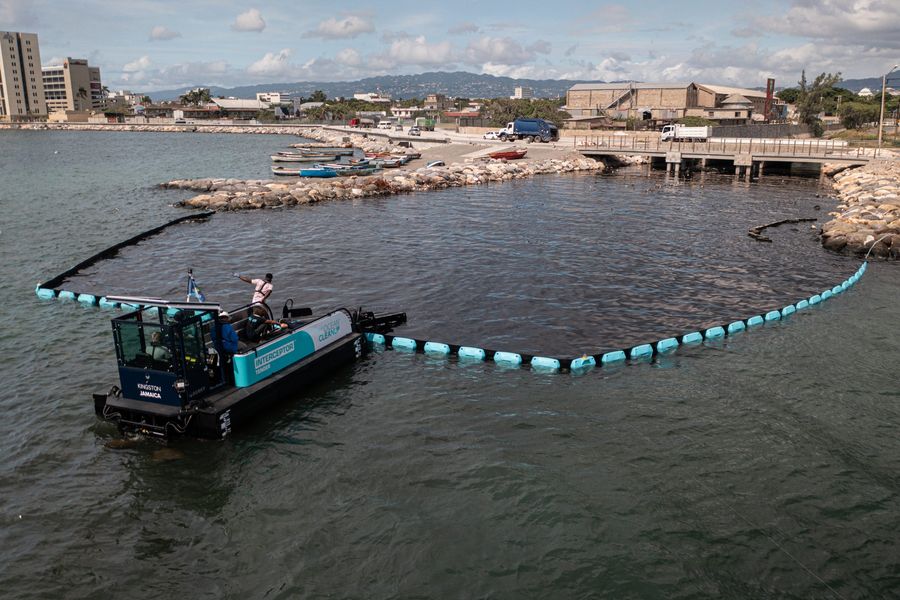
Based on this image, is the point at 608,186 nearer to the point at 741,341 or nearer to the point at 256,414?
the point at 741,341

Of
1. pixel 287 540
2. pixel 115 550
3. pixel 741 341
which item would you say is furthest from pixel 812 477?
pixel 115 550

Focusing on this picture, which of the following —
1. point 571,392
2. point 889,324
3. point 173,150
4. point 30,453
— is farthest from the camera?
point 173,150

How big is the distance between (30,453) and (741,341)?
2063 centimetres

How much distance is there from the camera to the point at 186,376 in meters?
14.8

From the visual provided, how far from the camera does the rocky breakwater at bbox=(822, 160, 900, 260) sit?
33.3m

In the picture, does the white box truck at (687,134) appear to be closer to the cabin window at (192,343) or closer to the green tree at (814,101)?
the green tree at (814,101)

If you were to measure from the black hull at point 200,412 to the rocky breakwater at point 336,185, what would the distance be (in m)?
34.2

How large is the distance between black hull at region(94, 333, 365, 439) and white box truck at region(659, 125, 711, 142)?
75556 millimetres

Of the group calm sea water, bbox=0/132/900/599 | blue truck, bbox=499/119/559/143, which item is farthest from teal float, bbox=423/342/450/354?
blue truck, bbox=499/119/559/143

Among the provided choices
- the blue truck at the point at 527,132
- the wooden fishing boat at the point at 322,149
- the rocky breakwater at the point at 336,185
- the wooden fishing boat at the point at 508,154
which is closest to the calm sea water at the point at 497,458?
the rocky breakwater at the point at 336,185

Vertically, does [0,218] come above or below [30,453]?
above

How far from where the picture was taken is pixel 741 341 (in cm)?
2162

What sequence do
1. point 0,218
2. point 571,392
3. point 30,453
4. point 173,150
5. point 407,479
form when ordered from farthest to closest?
point 173,150 → point 0,218 → point 571,392 → point 30,453 → point 407,479

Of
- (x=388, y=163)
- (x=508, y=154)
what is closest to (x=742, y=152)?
(x=508, y=154)
